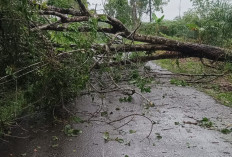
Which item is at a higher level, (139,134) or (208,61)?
(208,61)

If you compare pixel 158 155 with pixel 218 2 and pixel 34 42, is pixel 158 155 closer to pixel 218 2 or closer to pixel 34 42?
pixel 34 42

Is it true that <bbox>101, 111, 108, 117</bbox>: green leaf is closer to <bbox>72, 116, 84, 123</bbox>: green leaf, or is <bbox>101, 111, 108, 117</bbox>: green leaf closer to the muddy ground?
the muddy ground

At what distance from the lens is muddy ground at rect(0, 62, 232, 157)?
10.6 feet

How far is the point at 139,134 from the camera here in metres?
3.70

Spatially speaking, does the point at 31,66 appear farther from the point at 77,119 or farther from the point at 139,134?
the point at 139,134

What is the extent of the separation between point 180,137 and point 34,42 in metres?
2.46

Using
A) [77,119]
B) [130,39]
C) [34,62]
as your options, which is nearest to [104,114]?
[77,119]

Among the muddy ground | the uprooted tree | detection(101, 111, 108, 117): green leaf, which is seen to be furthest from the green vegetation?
detection(101, 111, 108, 117): green leaf

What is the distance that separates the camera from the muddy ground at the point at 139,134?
322 cm

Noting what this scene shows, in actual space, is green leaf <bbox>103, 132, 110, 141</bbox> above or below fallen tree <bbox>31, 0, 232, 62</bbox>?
below

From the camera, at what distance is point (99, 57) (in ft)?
16.4

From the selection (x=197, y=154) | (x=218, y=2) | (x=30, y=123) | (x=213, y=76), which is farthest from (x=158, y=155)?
(x=218, y=2)

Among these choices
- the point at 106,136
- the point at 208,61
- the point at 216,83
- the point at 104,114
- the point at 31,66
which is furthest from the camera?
the point at 208,61

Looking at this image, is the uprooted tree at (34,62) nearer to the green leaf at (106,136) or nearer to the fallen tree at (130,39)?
the fallen tree at (130,39)
